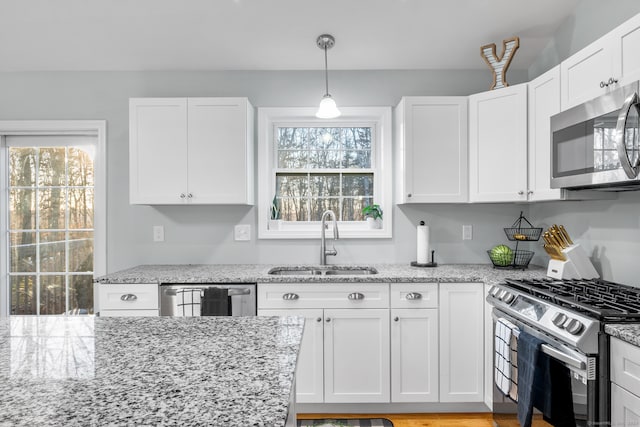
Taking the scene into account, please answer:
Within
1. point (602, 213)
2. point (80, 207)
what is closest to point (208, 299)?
point (80, 207)

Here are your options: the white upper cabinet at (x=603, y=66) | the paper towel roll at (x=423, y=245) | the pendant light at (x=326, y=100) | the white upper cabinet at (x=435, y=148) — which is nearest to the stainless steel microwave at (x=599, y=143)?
the white upper cabinet at (x=603, y=66)

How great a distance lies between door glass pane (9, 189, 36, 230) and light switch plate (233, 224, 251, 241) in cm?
160

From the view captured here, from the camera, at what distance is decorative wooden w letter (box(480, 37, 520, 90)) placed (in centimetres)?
262

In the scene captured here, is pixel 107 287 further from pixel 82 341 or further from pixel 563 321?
pixel 563 321

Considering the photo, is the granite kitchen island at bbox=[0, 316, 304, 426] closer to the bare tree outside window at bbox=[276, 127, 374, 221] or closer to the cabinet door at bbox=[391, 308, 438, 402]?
the cabinet door at bbox=[391, 308, 438, 402]

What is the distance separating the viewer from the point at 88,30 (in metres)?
2.69

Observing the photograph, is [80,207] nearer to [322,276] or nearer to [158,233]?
[158,233]

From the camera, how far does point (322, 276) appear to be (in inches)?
97.6

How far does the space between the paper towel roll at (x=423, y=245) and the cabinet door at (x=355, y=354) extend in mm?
618

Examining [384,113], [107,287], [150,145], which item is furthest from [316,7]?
[107,287]

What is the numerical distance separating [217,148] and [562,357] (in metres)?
2.28

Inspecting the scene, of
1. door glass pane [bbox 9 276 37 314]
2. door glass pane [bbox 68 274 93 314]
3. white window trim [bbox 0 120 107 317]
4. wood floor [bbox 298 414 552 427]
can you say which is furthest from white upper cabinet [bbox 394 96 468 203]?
door glass pane [bbox 9 276 37 314]

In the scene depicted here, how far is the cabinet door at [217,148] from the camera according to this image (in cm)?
273

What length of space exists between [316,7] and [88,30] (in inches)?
61.7
